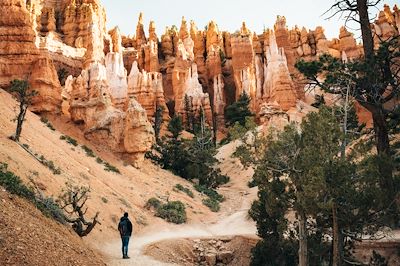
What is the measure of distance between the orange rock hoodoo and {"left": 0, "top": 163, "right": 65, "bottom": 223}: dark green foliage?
1809 centimetres

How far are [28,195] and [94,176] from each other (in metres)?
12.1

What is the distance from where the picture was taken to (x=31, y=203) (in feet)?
42.7

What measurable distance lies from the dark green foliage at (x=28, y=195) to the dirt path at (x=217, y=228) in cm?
253

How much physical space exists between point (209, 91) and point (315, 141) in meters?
58.6

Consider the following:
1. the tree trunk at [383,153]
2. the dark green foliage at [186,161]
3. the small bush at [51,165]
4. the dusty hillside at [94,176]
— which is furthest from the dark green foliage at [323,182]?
the dark green foliage at [186,161]

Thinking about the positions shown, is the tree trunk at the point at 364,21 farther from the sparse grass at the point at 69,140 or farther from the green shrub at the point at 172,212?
the sparse grass at the point at 69,140

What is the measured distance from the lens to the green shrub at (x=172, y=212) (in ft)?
79.3

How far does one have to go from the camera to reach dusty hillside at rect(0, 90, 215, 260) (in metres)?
18.3

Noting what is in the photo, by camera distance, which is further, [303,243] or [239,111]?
[239,111]

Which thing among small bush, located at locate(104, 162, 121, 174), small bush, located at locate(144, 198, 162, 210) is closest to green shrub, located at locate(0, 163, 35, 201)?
small bush, located at locate(144, 198, 162, 210)

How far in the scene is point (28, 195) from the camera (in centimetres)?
1327

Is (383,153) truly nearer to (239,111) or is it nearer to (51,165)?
(51,165)

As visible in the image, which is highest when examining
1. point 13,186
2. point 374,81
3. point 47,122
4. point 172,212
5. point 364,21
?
point 364,21

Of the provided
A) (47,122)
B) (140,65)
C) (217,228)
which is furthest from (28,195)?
(140,65)
